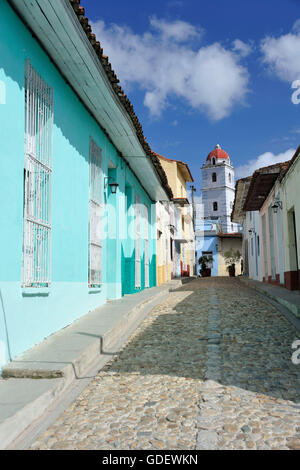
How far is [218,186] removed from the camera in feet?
178

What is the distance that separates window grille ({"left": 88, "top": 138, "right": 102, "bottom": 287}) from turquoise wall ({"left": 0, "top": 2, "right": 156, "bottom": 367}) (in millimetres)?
234

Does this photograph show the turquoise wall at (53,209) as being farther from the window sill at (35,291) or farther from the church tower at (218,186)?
the church tower at (218,186)

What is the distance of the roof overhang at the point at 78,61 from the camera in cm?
433

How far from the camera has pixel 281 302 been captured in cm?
891

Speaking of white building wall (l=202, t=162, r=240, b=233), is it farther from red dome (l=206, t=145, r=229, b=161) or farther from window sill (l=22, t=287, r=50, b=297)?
window sill (l=22, t=287, r=50, b=297)

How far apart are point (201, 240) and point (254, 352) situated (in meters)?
33.1

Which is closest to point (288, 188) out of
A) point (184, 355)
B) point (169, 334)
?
point (169, 334)

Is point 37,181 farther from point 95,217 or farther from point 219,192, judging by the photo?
point 219,192

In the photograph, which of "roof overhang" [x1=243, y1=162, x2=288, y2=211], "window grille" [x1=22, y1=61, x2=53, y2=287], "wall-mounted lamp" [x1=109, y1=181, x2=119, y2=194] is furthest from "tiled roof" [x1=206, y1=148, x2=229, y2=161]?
"window grille" [x1=22, y1=61, x2=53, y2=287]

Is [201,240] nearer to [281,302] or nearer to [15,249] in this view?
[281,302]

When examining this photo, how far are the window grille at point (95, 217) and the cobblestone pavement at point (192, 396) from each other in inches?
65.7

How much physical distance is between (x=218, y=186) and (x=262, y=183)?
41.7 metres

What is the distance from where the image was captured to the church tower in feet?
175

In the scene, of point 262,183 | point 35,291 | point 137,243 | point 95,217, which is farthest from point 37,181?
point 262,183
